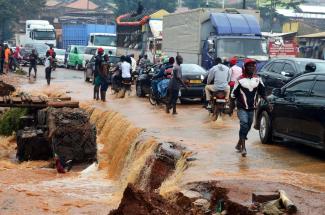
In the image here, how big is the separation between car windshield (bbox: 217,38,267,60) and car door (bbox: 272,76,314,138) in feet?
35.5

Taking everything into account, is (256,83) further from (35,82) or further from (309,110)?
(35,82)

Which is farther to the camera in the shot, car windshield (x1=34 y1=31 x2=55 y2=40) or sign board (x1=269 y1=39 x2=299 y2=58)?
car windshield (x1=34 y1=31 x2=55 y2=40)

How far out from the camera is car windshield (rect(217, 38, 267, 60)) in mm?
22859

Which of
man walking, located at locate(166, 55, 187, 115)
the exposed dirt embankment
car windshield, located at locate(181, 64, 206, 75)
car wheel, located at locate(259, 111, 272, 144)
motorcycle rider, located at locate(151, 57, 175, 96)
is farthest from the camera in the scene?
car windshield, located at locate(181, 64, 206, 75)

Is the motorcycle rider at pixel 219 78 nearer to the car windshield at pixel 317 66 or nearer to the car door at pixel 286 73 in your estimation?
the car door at pixel 286 73

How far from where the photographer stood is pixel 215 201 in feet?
27.6

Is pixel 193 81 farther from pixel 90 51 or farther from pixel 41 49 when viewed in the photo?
pixel 41 49

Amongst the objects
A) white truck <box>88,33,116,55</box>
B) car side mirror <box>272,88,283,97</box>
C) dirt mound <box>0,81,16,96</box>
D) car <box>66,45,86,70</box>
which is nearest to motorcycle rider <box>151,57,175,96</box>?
dirt mound <box>0,81,16,96</box>

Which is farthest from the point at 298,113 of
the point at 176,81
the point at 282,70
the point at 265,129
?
the point at 176,81

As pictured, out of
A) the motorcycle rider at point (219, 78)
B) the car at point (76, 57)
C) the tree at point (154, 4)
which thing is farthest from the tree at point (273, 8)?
the motorcycle rider at point (219, 78)

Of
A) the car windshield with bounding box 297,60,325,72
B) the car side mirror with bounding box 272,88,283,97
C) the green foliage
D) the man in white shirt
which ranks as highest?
the car windshield with bounding box 297,60,325,72

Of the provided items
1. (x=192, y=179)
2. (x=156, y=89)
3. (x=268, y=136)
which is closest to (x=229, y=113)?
(x=156, y=89)

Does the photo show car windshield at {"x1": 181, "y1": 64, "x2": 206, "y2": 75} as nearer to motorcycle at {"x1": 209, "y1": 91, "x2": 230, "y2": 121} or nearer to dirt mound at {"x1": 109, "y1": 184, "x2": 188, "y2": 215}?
motorcycle at {"x1": 209, "y1": 91, "x2": 230, "y2": 121}

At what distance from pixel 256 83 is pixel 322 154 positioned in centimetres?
194
